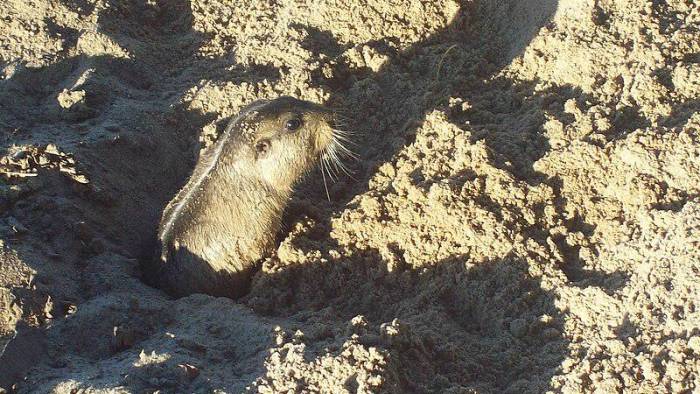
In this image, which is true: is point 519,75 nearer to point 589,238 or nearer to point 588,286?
point 589,238

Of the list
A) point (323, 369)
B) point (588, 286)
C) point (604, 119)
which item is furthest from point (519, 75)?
point (323, 369)

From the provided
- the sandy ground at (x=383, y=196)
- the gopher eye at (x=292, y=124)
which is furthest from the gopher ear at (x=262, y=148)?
the sandy ground at (x=383, y=196)

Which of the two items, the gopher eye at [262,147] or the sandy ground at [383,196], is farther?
the gopher eye at [262,147]

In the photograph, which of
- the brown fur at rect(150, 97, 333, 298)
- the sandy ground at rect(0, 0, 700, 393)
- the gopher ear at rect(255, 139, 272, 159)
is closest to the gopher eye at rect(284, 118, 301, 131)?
the brown fur at rect(150, 97, 333, 298)

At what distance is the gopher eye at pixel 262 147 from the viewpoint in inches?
181

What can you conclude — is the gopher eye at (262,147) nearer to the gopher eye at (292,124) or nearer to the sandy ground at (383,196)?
the gopher eye at (292,124)

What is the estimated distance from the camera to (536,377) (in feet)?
10.4

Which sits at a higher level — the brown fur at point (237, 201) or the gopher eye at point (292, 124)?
the gopher eye at point (292, 124)

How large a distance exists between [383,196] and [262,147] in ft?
2.67

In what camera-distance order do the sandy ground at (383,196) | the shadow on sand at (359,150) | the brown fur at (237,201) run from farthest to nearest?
the brown fur at (237,201) → the shadow on sand at (359,150) → the sandy ground at (383,196)

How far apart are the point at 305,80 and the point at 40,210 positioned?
1.98 m

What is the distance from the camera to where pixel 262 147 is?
4621 millimetres

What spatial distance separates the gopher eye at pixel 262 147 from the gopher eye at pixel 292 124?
0.51ft

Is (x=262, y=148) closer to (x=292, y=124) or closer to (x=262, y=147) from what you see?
(x=262, y=147)
